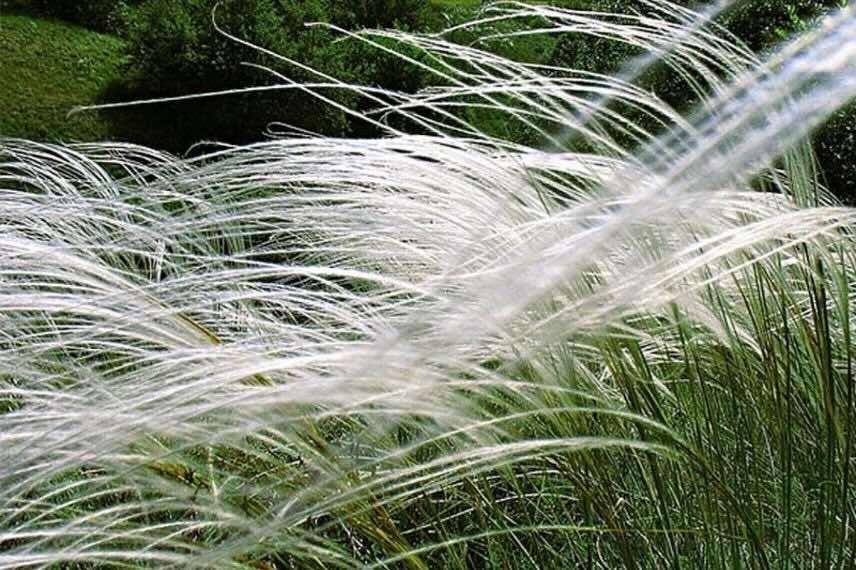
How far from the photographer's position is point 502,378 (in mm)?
1033

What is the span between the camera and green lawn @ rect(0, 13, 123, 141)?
817cm

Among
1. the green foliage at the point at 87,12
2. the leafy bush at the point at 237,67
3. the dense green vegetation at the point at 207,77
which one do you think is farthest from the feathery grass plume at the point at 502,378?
the green foliage at the point at 87,12

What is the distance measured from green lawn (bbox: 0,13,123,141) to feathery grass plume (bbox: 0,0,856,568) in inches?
266

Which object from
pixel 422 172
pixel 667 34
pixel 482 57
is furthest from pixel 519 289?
pixel 667 34

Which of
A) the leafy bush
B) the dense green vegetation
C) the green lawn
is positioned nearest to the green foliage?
the green lawn

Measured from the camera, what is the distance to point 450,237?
1.36 m

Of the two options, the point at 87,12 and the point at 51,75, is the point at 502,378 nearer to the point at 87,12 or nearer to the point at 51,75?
the point at 51,75

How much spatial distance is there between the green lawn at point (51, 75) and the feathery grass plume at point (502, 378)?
675cm

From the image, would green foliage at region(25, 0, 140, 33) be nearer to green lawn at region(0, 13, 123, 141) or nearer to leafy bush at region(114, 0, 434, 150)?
green lawn at region(0, 13, 123, 141)

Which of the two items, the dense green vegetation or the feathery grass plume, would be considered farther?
the dense green vegetation

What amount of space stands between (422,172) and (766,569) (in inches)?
25.2

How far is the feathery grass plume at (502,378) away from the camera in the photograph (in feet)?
3.05

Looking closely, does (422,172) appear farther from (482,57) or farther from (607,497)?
(607,497)

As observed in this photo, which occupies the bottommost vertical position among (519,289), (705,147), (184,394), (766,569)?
(766,569)
